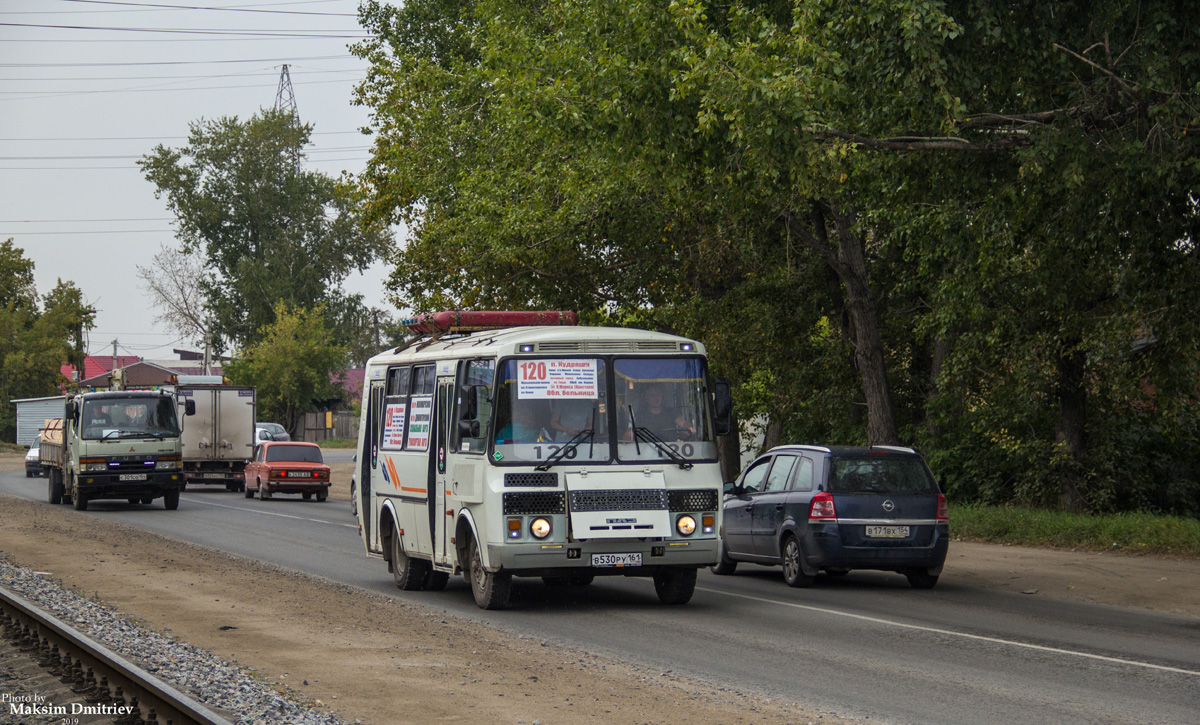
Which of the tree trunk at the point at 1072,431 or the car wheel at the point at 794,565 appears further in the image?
the tree trunk at the point at 1072,431

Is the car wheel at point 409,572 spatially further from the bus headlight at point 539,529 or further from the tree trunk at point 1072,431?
the tree trunk at point 1072,431

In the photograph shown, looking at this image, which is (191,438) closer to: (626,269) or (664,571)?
(626,269)

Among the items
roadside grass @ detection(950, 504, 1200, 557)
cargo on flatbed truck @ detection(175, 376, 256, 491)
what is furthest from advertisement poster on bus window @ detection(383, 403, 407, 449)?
cargo on flatbed truck @ detection(175, 376, 256, 491)

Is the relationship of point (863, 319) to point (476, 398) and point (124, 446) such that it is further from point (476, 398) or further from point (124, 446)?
point (124, 446)

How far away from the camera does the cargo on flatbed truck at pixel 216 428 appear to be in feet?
133

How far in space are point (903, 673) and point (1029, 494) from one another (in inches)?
636

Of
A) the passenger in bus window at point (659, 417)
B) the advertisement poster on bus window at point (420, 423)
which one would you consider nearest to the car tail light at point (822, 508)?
the passenger in bus window at point (659, 417)

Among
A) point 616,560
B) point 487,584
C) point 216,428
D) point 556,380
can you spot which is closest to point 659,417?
point 556,380

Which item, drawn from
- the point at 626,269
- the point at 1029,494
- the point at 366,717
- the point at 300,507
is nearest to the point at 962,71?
the point at 366,717

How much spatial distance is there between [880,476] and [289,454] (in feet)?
85.1

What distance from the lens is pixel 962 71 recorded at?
13.5 meters

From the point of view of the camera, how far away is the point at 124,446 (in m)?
31.1

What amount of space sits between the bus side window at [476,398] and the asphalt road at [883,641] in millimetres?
1683

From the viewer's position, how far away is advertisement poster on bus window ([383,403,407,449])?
15.6 metres
